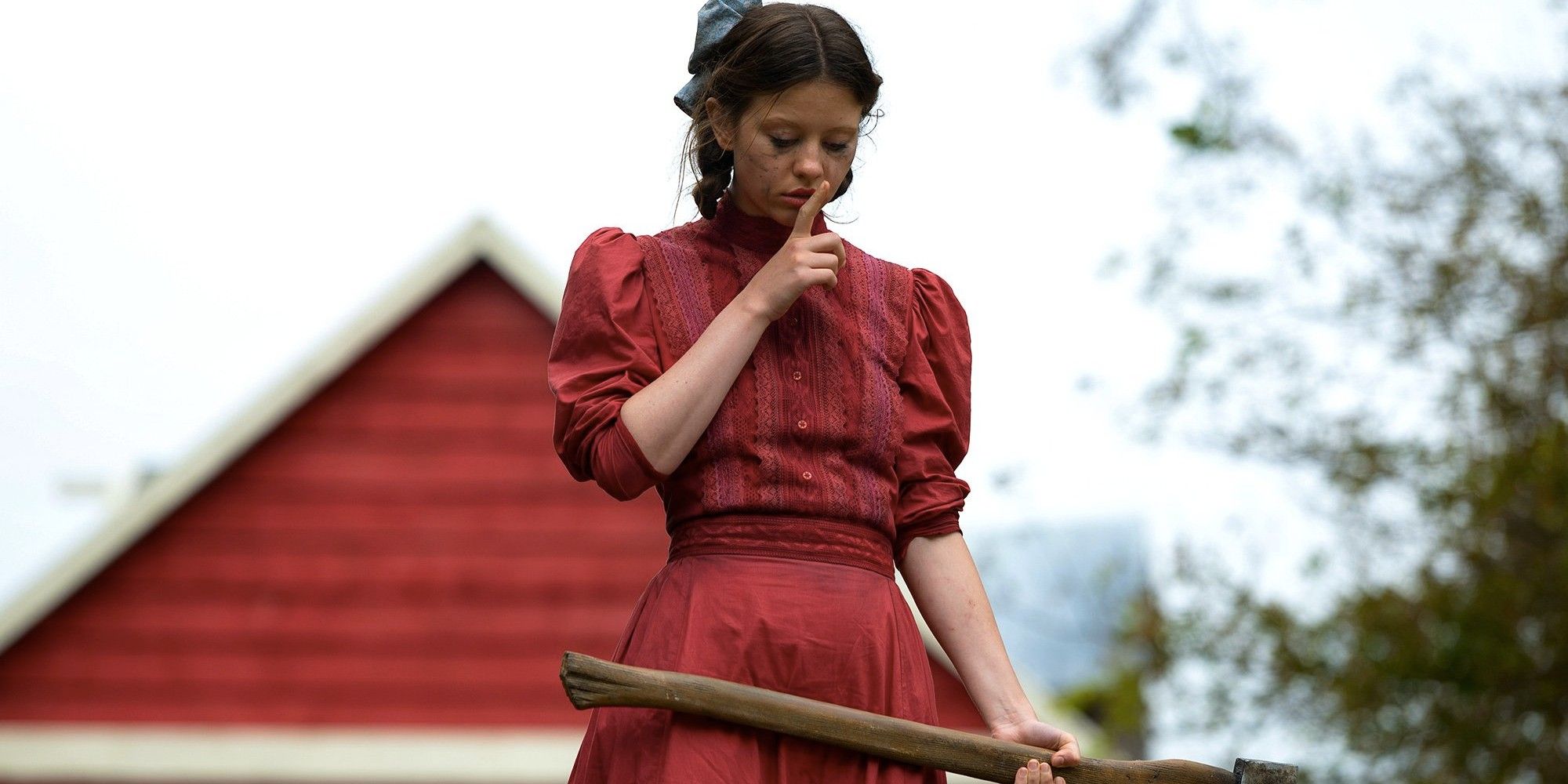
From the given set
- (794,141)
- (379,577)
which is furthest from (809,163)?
(379,577)

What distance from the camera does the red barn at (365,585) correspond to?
26.1 ft

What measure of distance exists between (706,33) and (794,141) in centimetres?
21

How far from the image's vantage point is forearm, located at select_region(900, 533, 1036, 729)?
2.09m

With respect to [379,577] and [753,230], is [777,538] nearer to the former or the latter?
[753,230]

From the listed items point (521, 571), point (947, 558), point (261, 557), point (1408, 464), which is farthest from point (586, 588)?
point (947, 558)

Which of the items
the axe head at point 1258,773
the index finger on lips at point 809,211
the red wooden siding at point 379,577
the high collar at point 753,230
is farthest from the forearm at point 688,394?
the red wooden siding at point 379,577

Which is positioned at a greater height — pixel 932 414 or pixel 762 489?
pixel 932 414

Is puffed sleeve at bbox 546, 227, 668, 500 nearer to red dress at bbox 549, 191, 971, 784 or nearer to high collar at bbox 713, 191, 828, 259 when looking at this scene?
red dress at bbox 549, 191, 971, 784

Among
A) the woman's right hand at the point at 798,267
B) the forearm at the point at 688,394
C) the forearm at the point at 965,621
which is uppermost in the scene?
the woman's right hand at the point at 798,267

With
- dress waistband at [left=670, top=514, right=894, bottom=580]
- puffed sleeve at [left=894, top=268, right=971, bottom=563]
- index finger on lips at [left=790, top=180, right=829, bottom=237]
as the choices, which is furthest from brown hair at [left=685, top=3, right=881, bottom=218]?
dress waistband at [left=670, top=514, right=894, bottom=580]

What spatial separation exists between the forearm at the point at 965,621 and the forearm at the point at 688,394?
14.8 inches

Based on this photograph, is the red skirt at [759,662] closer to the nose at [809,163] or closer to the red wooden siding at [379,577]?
the nose at [809,163]

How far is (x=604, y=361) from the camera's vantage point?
202 centimetres

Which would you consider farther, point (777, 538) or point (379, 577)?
point (379, 577)
